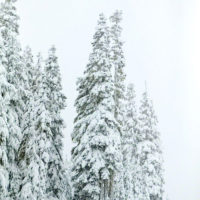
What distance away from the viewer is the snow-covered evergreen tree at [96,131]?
1121 inches

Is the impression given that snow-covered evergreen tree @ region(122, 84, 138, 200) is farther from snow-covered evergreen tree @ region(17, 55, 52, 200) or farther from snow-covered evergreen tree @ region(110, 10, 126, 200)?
snow-covered evergreen tree @ region(17, 55, 52, 200)

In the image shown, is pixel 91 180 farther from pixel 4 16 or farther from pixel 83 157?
pixel 4 16

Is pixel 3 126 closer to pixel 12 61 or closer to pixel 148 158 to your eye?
pixel 12 61

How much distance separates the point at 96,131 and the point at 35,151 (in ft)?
17.8

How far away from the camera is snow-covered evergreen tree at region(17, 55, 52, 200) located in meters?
26.1

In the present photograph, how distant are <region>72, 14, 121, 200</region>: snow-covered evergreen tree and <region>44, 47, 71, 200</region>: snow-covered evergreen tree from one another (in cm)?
132

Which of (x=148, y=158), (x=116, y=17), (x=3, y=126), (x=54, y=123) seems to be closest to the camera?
(x=3, y=126)

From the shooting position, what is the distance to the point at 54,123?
105 feet

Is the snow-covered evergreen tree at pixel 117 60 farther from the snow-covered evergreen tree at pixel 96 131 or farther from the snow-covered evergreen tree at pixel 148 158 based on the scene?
the snow-covered evergreen tree at pixel 148 158

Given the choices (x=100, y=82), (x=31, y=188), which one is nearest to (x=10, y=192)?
(x=31, y=188)

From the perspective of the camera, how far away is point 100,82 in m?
30.5

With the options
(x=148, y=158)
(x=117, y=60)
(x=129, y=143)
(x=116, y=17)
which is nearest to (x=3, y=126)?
(x=117, y=60)

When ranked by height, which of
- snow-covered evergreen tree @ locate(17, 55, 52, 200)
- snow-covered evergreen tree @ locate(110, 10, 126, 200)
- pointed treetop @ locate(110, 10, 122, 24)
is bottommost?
snow-covered evergreen tree @ locate(17, 55, 52, 200)

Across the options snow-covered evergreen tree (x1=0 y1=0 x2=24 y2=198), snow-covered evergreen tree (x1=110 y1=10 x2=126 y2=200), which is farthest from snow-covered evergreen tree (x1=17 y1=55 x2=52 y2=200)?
snow-covered evergreen tree (x1=110 y1=10 x2=126 y2=200)
